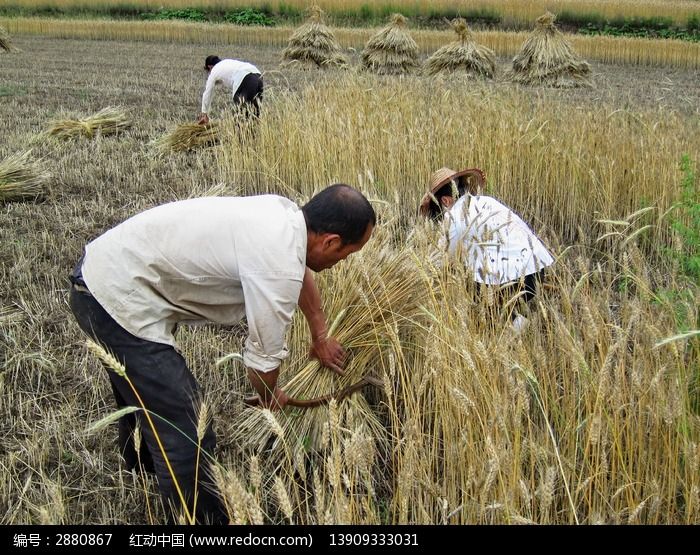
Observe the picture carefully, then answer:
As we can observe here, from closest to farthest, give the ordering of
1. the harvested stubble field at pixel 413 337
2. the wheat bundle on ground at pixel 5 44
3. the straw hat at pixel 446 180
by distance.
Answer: the harvested stubble field at pixel 413 337 < the straw hat at pixel 446 180 < the wheat bundle on ground at pixel 5 44

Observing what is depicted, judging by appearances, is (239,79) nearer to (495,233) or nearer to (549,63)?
(495,233)

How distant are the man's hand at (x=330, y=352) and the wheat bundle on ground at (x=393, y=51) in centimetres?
1183

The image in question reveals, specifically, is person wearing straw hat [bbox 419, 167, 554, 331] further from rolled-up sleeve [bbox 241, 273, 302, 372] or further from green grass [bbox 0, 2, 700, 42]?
green grass [bbox 0, 2, 700, 42]

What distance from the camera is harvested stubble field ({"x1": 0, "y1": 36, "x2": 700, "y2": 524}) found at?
1.63 metres

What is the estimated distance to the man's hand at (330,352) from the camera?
2301 millimetres

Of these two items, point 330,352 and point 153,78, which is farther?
point 153,78

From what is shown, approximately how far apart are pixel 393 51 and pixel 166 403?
12668 mm

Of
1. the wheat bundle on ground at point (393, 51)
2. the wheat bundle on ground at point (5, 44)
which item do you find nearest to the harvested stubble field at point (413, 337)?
the wheat bundle on ground at point (393, 51)

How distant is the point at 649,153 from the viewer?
14.4 ft

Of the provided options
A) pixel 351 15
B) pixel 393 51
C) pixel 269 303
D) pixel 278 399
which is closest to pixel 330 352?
pixel 278 399

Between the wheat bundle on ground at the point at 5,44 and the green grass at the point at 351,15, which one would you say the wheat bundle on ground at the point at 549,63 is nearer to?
the green grass at the point at 351,15

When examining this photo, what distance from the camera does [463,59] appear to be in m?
12.2
